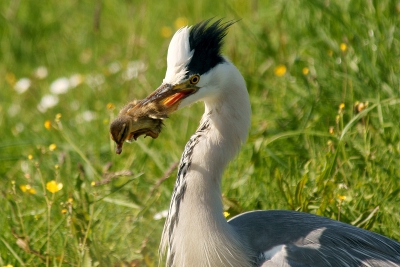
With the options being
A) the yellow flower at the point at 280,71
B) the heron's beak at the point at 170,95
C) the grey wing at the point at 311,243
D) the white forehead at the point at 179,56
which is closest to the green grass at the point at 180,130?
the yellow flower at the point at 280,71

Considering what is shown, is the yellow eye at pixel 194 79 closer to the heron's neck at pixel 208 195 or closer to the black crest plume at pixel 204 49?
the black crest plume at pixel 204 49

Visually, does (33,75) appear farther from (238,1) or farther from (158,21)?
(238,1)

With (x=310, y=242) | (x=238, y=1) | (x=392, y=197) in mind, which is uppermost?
(x=238, y=1)

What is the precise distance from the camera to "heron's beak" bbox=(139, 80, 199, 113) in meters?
3.05

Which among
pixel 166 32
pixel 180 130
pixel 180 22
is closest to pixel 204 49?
pixel 180 130

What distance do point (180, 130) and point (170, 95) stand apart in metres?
1.98

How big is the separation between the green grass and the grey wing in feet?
0.94

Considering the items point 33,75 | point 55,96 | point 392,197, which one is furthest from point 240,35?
point 392,197

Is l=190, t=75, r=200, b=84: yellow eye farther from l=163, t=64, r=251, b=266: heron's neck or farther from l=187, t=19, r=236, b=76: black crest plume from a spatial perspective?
l=163, t=64, r=251, b=266: heron's neck

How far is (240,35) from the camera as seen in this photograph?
5.96 meters

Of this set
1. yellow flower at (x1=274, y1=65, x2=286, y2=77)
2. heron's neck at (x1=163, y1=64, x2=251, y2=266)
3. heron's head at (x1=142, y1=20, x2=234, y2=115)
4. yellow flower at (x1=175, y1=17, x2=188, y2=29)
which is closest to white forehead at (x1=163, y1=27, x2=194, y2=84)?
heron's head at (x1=142, y1=20, x2=234, y2=115)

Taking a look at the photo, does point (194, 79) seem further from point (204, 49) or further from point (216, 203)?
point (216, 203)

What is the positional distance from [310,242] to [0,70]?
453cm

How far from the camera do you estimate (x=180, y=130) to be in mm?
5066
